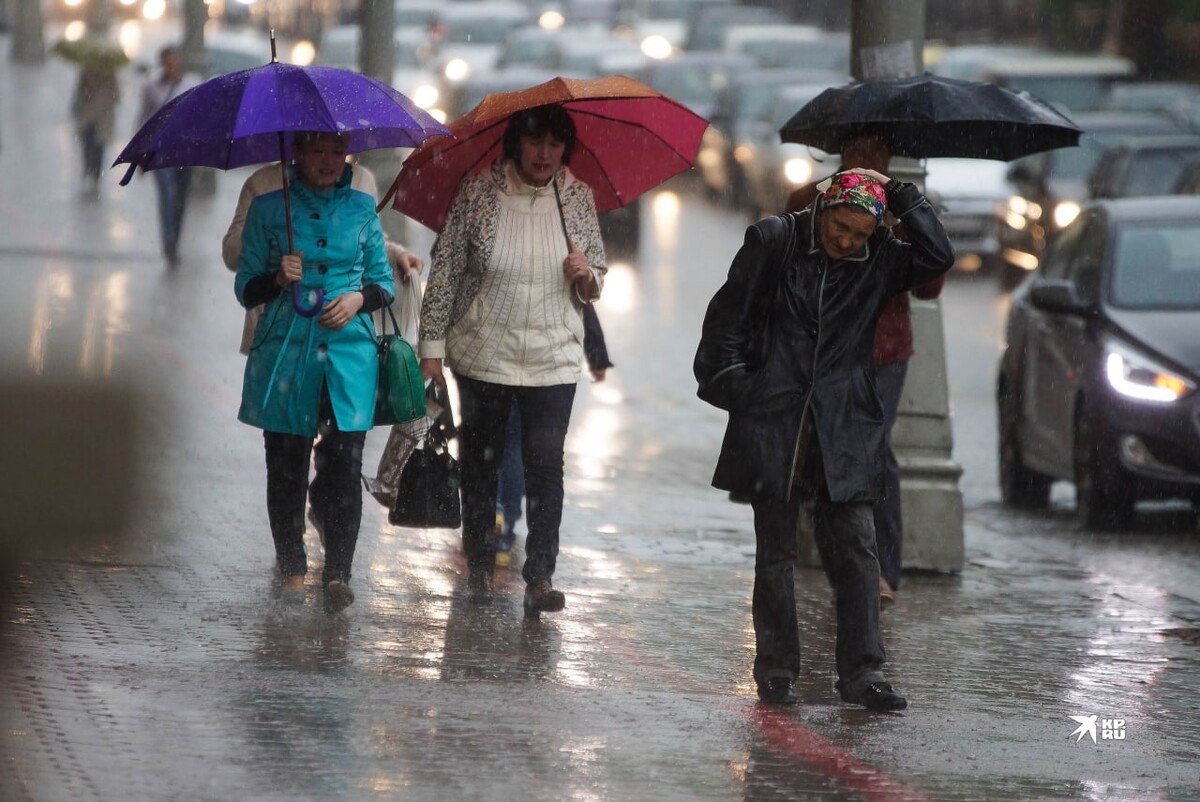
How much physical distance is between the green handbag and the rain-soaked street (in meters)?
0.70

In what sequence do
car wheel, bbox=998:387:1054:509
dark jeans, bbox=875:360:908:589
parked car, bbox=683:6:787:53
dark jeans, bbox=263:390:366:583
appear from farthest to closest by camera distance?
parked car, bbox=683:6:787:53 < car wheel, bbox=998:387:1054:509 < dark jeans, bbox=875:360:908:589 < dark jeans, bbox=263:390:366:583

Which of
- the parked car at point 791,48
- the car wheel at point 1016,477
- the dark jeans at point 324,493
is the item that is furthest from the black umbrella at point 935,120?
the parked car at point 791,48

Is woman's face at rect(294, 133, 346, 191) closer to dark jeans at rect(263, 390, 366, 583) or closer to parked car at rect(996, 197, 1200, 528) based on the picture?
dark jeans at rect(263, 390, 366, 583)

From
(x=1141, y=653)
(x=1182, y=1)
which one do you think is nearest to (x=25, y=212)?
(x=1141, y=653)

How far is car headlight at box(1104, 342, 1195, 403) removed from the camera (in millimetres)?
10375

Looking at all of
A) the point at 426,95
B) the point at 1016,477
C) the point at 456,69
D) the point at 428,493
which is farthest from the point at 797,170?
the point at 428,493

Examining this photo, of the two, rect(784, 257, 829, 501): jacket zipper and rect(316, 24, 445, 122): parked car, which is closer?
rect(784, 257, 829, 501): jacket zipper

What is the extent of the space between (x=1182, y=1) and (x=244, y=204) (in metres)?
30.1

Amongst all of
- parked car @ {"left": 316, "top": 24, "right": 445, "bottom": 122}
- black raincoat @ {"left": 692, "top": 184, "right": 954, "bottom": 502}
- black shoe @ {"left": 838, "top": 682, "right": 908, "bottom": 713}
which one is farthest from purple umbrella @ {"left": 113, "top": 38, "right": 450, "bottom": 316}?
parked car @ {"left": 316, "top": 24, "right": 445, "bottom": 122}

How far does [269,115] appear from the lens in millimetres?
6973

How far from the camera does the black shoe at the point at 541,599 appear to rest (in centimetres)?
759

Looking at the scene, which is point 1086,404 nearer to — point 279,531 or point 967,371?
point 279,531

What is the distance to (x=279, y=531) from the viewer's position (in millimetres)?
7684

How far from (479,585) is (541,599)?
477 mm
